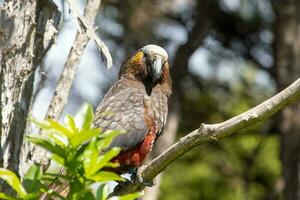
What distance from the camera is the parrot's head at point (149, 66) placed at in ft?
17.7

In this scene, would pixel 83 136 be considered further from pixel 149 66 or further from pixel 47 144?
pixel 149 66

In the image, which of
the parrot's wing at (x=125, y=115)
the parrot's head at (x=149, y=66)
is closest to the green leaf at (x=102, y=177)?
the parrot's wing at (x=125, y=115)

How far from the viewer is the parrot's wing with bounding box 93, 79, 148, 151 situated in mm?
4844

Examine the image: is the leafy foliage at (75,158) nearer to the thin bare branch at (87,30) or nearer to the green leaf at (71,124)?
the green leaf at (71,124)

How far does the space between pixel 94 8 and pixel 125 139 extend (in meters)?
0.81

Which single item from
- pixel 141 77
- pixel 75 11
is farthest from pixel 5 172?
pixel 141 77

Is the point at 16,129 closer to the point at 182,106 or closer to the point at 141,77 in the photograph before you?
the point at 141,77

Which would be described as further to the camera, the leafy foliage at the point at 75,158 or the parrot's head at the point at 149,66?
the parrot's head at the point at 149,66

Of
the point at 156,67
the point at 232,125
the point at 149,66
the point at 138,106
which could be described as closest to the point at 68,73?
the point at 138,106

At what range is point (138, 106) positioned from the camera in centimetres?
522

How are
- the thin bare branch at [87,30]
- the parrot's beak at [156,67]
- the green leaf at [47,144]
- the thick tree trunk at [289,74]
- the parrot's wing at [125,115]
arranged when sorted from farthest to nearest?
the thick tree trunk at [289,74]
the parrot's beak at [156,67]
the parrot's wing at [125,115]
the thin bare branch at [87,30]
the green leaf at [47,144]

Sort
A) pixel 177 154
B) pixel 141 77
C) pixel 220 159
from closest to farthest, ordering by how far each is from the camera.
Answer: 1. pixel 177 154
2. pixel 141 77
3. pixel 220 159

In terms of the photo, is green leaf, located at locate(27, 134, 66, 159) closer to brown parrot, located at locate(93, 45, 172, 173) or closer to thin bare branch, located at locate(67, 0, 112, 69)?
thin bare branch, located at locate(67, 0, 112, 69)

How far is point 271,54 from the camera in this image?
10.0 meters
